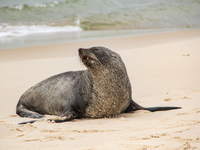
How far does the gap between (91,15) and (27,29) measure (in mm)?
5192

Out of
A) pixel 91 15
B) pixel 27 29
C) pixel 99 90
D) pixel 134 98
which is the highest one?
pixel 91 15

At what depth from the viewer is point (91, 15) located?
1962 centimetres

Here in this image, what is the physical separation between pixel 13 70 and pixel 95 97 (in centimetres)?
419

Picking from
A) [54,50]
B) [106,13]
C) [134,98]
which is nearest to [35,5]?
[106,13]

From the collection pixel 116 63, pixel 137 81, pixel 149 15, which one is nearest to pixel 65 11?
pixel 149 15

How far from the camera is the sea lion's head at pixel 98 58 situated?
13.3 ft

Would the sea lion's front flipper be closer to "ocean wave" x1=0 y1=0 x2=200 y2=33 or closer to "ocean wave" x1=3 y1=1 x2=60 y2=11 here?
"ocean wave" x1=0 y1=0 x2=200 y2=33

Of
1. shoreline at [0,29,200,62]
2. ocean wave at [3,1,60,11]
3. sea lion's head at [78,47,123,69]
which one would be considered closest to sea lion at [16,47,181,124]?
sea lion's head at [78,47,123,69]

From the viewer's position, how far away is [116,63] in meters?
4.25

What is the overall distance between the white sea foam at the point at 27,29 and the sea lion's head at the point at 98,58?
428 inches

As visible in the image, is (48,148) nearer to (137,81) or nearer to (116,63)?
(116,63)

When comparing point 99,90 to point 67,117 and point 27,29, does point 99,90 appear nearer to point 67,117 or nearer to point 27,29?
point 67,117

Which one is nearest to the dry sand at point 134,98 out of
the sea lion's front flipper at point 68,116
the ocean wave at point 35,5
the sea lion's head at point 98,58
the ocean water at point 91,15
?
the sea lion's front flipper at point 68,116

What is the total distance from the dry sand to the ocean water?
4.59 meters
